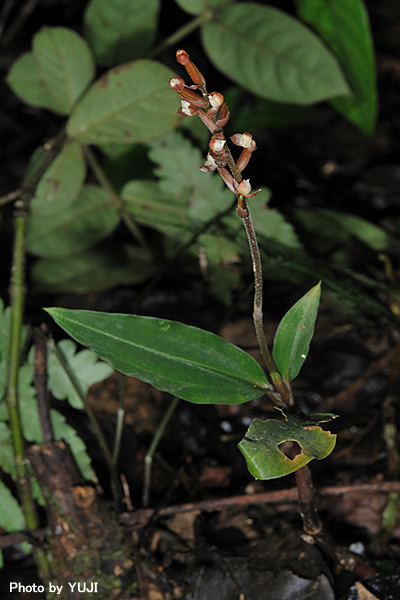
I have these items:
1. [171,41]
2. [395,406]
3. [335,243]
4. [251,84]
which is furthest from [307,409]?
[171,41]

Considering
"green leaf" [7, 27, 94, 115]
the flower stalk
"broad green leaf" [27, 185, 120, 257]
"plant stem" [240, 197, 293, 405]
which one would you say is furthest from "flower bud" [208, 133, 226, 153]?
"broad green leaf" [27, 185, 120, 257]

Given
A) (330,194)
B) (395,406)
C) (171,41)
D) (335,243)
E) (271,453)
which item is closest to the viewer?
(271,453)

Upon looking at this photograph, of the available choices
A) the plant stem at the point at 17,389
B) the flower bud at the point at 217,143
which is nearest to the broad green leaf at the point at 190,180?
the plant stem at the point at 17,389

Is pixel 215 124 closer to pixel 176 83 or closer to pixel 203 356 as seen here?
pixel 176 83

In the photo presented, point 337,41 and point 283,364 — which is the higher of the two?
point 337,41

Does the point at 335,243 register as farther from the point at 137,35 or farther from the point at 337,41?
the point at 137,35

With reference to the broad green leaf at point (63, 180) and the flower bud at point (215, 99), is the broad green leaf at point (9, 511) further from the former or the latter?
the flower bud at point (215, 99)

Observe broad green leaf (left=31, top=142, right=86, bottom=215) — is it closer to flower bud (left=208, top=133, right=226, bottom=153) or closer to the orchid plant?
the orchid plant
